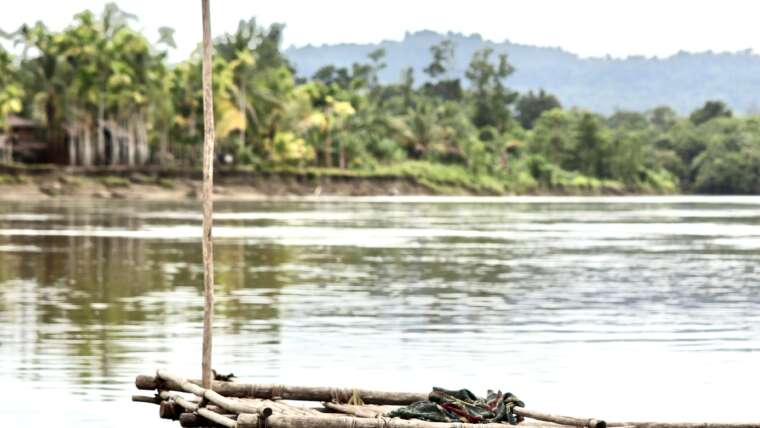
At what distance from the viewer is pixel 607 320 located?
2723 cm

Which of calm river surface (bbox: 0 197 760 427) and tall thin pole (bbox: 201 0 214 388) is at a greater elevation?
tall thin pole (bbox: 201 0 214 388)

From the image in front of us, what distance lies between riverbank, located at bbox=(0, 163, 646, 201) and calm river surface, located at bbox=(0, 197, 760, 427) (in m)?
58.5

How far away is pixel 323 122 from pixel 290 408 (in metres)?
119

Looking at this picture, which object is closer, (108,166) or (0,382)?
(0,382)

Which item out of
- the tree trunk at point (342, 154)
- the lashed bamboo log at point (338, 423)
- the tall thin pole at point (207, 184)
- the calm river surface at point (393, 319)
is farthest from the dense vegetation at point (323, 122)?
the lashed bamboo log at point (338, 423)

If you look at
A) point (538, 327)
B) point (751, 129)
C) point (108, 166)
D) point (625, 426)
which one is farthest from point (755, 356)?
point (751, 129)

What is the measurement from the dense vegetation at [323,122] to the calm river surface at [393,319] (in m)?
64.6

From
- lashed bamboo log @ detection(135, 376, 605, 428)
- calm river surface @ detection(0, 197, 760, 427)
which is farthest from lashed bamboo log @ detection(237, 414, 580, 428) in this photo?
calm river surface @ detection(0, 197, 760, 427)

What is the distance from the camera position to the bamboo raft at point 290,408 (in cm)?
1314

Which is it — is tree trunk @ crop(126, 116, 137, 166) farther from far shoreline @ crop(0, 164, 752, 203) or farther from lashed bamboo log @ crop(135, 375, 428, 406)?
lashed bamboo log @ crop(135, 375, 428, 406)

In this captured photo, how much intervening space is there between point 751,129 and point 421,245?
149 meters

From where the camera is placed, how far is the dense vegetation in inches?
4712

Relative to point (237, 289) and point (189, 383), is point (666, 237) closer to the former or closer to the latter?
point (237, 289)

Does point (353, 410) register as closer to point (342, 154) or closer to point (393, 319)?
point (393, 319)
